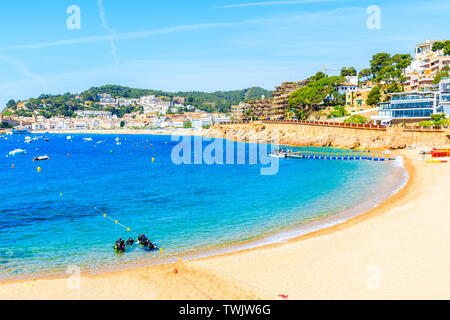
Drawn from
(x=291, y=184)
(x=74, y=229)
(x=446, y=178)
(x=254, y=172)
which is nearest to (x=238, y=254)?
(x=74, y=229)

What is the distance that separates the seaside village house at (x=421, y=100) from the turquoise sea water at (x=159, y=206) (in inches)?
1151

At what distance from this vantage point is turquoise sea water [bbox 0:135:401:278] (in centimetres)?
2361

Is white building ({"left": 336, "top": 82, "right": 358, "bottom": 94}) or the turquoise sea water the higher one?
white building ({"left": 336, "top": 82, "right": 358, "bottom": 94})

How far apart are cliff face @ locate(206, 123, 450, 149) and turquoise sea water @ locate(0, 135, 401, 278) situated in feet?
59.5

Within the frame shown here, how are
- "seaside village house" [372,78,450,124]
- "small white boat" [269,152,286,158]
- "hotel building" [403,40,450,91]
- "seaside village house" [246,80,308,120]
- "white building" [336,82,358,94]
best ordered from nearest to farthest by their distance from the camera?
"small white boat" [269,152,286,158], "seaside village house" [372,78,450,124], "hotel building" [403,40,450,91], "white building" [336,82,358,94], "seaside village house" [246,80,308,120]

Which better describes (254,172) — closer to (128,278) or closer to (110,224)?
(110,224)

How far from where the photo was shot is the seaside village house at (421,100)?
257 feet

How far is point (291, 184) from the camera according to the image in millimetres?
45469

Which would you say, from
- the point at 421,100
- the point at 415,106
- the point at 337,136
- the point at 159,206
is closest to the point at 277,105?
the point at 337,136

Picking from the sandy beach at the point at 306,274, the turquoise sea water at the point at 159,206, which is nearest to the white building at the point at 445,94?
the turquoise sea water at the point at 159,206

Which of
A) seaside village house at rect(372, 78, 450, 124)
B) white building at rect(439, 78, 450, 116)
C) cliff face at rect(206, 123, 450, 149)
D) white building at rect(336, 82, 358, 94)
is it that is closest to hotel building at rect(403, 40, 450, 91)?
seaside village house at rect(372, 78, 450, 124)

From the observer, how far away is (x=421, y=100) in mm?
82688

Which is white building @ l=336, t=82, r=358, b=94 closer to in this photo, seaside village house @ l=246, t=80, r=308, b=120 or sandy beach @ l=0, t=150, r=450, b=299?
seaside village house @ l=246, t=80, r=308, b=120

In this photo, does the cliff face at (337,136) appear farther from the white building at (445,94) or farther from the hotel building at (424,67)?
the hotel building at (424,67)
